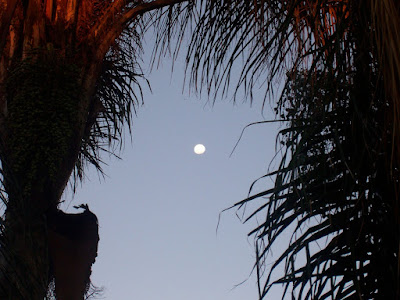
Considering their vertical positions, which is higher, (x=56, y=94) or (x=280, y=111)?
(x=56, y=94)

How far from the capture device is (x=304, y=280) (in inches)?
71.6

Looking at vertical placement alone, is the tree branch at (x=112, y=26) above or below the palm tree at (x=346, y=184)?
above

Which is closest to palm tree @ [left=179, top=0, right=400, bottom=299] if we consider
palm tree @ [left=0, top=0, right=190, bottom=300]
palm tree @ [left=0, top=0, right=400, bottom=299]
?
palm tree @ [left=0, top=0, right=400, bottom=299]

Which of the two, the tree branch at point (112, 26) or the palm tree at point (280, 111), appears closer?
the palm tree at point (280, 111)

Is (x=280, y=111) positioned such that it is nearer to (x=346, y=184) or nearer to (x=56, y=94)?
(x=346, y=184)

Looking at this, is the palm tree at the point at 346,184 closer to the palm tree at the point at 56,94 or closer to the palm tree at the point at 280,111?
the palm tree at the point at 280,111

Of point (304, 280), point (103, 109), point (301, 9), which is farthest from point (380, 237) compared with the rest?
point (103, 109)

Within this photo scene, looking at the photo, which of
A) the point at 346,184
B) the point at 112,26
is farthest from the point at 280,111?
the point at 112,26

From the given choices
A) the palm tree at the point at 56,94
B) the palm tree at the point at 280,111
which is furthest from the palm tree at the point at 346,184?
the palm tree at the point at 56,94

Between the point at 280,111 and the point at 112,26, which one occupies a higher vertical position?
the point at 112,26

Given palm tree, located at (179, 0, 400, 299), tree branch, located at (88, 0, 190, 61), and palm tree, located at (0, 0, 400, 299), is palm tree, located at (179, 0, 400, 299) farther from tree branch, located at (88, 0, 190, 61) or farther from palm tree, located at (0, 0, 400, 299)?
tree branch, located at (88, 0, 190, 61)

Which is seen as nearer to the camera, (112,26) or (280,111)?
(280,111)

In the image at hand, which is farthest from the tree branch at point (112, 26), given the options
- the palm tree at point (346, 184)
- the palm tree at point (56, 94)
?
the palm tree at point (346, 184)

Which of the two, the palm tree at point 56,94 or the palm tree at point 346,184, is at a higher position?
the palm tree at point 56,94
